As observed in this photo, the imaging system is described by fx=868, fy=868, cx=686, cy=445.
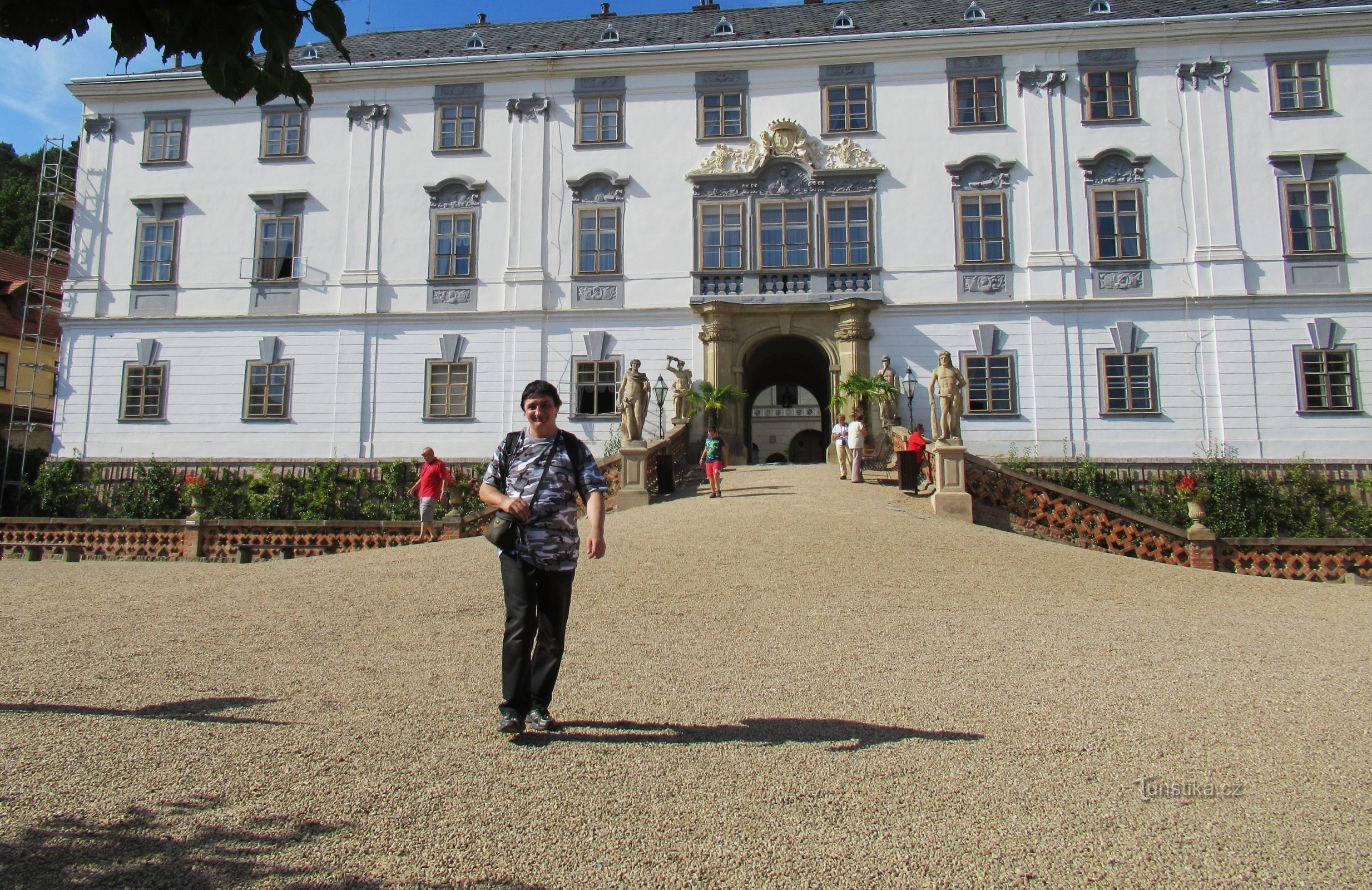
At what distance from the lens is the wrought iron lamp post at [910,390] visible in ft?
70.1

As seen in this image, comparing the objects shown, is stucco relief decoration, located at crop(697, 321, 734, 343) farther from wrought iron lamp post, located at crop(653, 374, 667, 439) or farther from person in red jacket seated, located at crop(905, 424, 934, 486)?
person in red jacket seated, located at crop(905, 424, 934, 486)

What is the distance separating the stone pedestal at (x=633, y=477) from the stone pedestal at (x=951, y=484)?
207 inches

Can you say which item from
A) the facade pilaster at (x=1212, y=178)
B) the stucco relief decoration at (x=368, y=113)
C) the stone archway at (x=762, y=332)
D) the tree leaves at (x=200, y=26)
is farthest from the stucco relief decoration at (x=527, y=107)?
the tree leaves at (x=200, y=26)

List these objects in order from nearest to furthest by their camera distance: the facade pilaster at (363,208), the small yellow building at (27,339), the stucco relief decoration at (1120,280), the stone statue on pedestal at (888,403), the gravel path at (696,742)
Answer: the gravel path at (696,742)
the stone statue on pedestal at (888,403)
the stucco relief decoration at (1120,280)
the facade pilaster at (363,208)
the small yellow building at (27,339)

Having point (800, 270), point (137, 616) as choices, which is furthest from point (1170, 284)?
point (137, 616)

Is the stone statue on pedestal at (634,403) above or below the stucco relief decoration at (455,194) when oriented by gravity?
below

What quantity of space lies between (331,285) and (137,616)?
56.8ft

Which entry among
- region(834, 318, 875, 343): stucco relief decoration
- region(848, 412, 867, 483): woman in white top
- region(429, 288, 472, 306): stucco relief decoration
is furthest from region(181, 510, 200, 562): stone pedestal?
region(834, 318, 875, 343): stucco relief decoration

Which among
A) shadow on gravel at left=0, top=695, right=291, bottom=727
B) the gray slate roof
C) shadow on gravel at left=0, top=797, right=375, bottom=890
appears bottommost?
shadow on gravel at left=0, top=797, right=375, bottom=890

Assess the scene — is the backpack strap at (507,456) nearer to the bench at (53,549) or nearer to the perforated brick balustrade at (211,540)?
the perforated brick balustrade at (211,540)

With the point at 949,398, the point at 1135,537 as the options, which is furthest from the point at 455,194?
the point at 1135,537

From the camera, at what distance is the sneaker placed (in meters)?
4.62

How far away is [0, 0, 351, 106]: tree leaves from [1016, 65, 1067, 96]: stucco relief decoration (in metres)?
23.1

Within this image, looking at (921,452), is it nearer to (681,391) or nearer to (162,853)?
(681,391)
